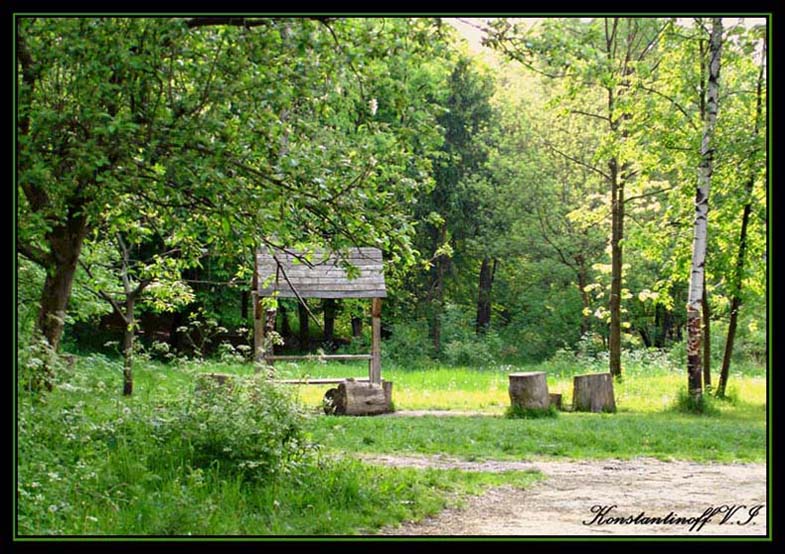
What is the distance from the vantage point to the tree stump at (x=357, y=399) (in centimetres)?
1564

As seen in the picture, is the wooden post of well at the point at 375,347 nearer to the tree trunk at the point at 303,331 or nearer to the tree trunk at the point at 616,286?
the tree trunk at the point at 616,286

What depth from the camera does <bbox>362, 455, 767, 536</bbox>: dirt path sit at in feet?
24.3

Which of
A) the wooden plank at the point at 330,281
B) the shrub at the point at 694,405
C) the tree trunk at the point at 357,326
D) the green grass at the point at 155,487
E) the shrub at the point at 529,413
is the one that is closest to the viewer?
the green grass at the point at 155,487

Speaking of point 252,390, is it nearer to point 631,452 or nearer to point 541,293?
point 631,452

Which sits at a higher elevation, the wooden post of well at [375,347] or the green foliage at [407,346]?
the wooden post of well at [375,347]

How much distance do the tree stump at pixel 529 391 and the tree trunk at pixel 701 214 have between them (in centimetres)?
263

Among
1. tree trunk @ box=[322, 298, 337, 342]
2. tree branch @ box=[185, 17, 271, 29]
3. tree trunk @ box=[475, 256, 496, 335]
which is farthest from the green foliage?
tree branch @ box=[185, 17, 271, 29]

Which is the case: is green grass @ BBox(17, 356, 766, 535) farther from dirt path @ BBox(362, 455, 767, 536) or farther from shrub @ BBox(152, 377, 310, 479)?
dirt path @ BBox(362, 455, 767, 536)

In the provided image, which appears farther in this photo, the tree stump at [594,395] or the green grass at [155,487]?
the tree stump at [594,395]

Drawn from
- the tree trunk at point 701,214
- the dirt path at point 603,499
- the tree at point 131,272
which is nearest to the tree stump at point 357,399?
the tree at point 131,272

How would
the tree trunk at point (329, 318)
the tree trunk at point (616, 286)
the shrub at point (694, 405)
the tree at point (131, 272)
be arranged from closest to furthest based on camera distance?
the tree at point (131, 272) → the shrub at point (694, 405) → the tree trunk at point (616, 286) → the tree trunk at point (329, 318)

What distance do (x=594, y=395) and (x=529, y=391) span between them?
158 cm

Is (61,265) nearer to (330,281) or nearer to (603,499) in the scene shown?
(603,499)

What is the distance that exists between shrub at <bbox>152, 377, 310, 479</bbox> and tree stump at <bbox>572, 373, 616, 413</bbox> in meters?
8.67
